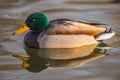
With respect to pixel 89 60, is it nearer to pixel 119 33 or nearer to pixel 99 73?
pixel 99 73

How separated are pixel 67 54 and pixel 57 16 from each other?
2020 mm

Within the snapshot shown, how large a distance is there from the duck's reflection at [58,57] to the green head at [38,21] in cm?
36

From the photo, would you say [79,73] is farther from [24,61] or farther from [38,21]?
[38,21]

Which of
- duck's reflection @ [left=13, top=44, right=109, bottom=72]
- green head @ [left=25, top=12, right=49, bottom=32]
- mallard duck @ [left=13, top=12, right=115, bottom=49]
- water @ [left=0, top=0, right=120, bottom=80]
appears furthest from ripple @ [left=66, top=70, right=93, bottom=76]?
green head @ [left=25, top=12, right=49, bottom=32]

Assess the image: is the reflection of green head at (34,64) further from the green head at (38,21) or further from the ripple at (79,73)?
the green head at (38,21)

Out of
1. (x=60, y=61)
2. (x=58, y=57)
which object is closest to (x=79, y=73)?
(x=60, y=61)

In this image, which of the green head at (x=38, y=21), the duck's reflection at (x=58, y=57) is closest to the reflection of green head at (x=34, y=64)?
the duck's reflection at (x=58, y=57)

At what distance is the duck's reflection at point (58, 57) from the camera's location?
719cm

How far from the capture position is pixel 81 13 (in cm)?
955

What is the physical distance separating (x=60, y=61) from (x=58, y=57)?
0.53ft

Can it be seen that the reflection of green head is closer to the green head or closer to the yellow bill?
the yellow bill

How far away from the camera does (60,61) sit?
288 inches

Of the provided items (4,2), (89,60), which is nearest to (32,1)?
(4,2)

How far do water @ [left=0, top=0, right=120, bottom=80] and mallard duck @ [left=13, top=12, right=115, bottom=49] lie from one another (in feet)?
0.76
